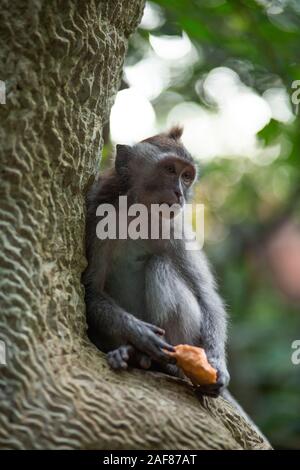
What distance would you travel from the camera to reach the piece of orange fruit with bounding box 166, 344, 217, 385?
462 cm

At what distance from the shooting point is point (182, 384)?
15.3 feet

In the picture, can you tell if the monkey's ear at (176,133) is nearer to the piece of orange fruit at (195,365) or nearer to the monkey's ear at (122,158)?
the monkey's ear at (122,158)

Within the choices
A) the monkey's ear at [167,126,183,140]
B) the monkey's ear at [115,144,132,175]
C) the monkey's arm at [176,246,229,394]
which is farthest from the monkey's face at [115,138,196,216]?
the monkey's arm at [176,246,229,394]

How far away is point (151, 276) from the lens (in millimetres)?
5512

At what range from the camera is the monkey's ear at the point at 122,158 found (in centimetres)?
582

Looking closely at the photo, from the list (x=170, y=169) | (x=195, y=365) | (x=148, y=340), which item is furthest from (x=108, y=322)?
(x=170, y=169)

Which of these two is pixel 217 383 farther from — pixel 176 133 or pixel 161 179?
pixel 176 133

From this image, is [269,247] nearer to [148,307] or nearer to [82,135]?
[148,307]

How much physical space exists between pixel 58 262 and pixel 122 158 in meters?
1.64

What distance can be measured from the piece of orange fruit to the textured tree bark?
3.8 inches

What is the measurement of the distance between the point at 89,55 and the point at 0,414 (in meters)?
2.24

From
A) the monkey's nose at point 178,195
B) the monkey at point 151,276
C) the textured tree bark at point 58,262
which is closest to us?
the textured tree bark at point 58,262

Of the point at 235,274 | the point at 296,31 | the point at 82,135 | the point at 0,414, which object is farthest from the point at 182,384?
the point at 235,274

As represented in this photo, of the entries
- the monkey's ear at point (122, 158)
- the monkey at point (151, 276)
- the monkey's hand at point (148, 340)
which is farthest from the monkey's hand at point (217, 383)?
the monkey's ear at point (122, 158)
